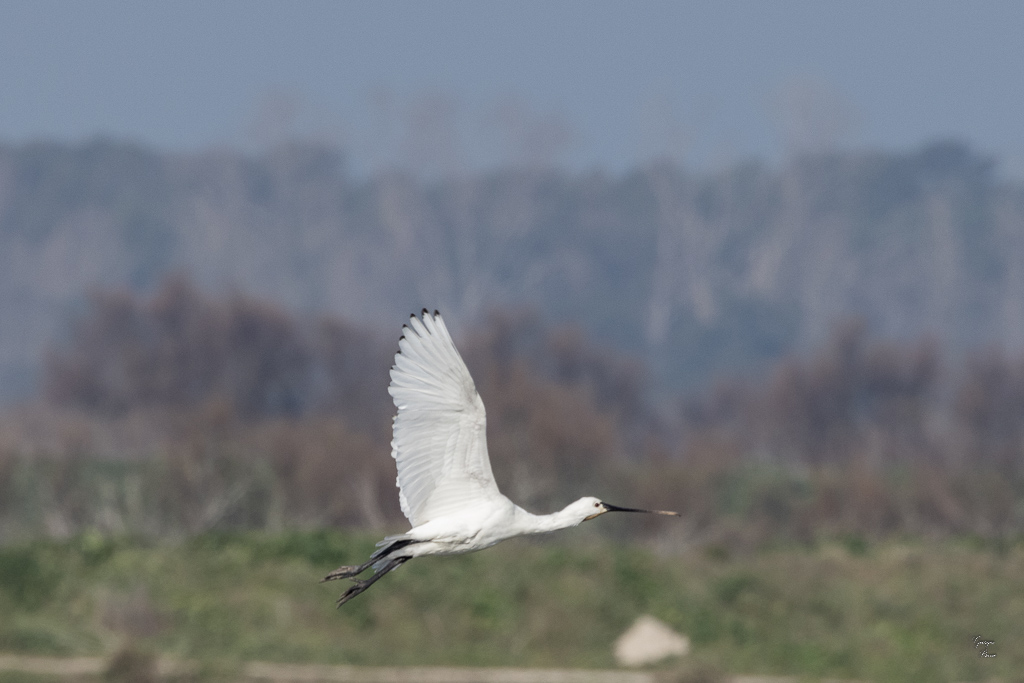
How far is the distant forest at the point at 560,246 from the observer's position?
16025 centimetres

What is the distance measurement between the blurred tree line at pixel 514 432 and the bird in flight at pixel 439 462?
24.5 m

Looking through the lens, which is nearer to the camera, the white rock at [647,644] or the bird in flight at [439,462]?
the bird in flight at [439,462]

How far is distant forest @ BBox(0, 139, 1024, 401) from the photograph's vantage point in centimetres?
16025

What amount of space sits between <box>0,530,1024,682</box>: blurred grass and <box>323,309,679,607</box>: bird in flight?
1376cm

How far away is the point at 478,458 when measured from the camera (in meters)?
14.5

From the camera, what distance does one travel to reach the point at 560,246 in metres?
177

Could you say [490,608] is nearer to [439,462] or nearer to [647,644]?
[647,644]

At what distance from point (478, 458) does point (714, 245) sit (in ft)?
520

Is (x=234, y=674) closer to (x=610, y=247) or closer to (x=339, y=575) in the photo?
(x=339, y=575)

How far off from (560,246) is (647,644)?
14799 centimetres

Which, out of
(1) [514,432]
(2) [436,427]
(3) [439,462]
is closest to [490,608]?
(3) [439,462]

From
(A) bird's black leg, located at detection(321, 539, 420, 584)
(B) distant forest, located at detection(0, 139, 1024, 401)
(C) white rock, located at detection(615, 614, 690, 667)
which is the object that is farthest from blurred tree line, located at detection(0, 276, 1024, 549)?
(B) distant forest, located at detection(0, 139, 1024, 401)

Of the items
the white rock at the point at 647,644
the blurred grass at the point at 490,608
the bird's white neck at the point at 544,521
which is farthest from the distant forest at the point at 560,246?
the bird's white neck at the point at 544,521

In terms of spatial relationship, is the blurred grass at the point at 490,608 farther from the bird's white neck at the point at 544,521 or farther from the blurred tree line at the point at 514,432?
the bird's white neck at the point at 544,521
